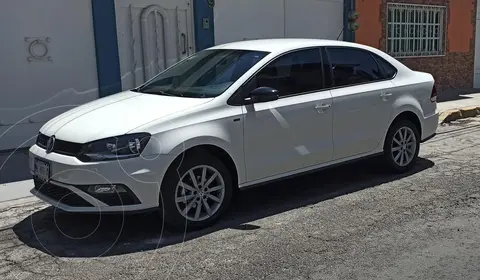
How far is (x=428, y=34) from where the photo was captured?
47.1 ft

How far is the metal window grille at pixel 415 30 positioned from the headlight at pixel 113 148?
417 inches

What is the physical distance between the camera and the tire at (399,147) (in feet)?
20.0

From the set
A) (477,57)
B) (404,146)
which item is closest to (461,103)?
(477,57)

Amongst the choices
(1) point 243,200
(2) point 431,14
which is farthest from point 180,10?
(2) point 431,14

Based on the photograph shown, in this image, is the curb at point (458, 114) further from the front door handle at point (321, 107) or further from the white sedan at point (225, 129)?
the front door handle at point (321, 107)

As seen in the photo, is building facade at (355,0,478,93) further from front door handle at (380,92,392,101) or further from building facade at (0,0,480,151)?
front door handle at (380,92,392,101)

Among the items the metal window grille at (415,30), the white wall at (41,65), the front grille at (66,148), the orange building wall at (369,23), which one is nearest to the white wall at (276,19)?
the orange building wall at (369,23)

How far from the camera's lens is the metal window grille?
13.5 metres

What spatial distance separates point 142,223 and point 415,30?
1150 cm

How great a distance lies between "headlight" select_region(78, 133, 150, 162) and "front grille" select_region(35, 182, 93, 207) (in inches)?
13.4

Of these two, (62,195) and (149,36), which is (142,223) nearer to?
(62,195)

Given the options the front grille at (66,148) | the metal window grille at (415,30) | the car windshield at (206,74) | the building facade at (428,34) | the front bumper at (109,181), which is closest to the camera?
the front bumper at (109,181)

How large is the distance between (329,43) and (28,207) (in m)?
3.63

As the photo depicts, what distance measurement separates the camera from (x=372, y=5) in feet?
41.7
